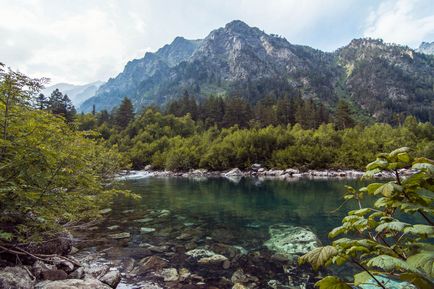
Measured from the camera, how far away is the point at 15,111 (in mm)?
6863

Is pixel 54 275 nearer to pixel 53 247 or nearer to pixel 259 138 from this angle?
pixel 53 247

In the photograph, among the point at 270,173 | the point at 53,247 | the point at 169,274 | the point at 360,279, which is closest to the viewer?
the point at 360,279

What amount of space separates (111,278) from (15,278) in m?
2.99

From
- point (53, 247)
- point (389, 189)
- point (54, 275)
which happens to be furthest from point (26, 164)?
point (389, 189)

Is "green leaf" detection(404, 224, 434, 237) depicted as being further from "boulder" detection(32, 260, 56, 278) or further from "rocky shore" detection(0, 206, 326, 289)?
"boulder" detection(32, 260, 56, 278)

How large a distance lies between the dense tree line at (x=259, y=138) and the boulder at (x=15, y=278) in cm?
5748

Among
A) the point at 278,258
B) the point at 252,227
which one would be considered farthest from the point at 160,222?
the point at 278,258

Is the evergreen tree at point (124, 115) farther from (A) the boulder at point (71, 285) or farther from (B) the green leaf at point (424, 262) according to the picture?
(B) the green leaf at point (424, 262)

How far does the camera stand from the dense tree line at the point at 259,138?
61.3 m

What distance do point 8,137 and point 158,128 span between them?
8591 centimetres

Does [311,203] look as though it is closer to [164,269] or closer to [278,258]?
[278,258]

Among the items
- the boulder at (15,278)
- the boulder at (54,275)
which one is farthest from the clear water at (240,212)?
the boulder at (15,278)

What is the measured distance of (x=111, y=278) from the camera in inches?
373

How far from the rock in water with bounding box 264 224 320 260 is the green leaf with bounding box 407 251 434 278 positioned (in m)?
10.7
